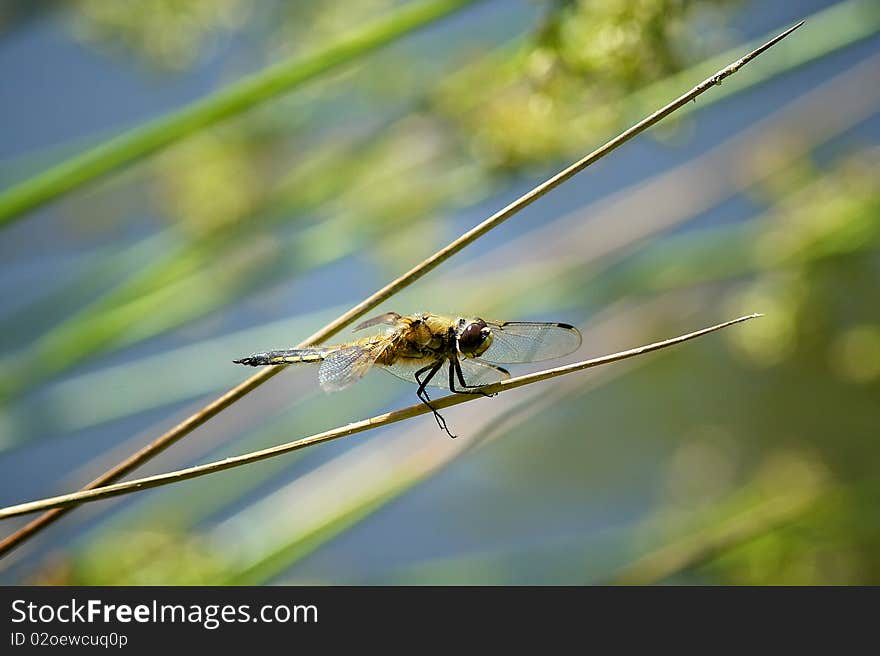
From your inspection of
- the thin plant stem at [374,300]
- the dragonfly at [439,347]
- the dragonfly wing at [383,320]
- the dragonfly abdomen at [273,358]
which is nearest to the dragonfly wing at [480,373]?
the dragonfly at [439,347]

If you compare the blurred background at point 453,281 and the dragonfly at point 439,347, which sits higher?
the blurred background at point 453,281

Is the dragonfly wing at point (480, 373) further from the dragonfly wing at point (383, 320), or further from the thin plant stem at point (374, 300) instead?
the thin plant stem at point (374, 300)

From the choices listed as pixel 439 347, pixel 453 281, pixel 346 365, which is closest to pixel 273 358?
pixel 346 365

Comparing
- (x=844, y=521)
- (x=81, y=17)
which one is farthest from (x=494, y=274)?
(x=81, y=17)

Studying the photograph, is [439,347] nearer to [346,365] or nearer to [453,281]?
[346,365]

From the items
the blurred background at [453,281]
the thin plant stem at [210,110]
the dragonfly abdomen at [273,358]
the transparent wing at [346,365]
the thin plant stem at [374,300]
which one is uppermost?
the blurred background at [453,281]
